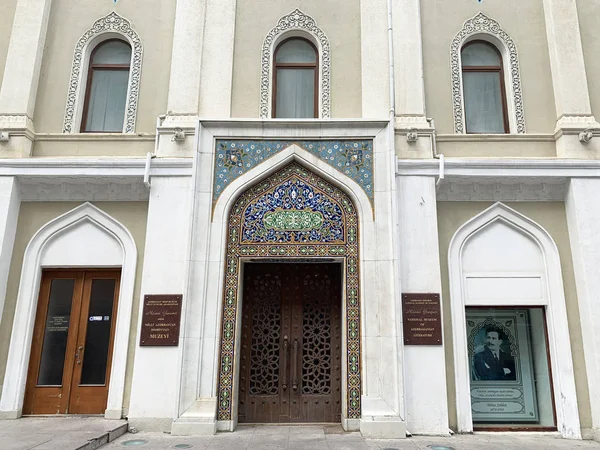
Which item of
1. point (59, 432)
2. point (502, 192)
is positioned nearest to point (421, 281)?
point (502, 192)

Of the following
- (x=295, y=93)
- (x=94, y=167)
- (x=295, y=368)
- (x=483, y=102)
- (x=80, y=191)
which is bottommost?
(x=295, y=368)

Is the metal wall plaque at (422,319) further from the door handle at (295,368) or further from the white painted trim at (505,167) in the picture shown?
the white painted trim at (505,167)

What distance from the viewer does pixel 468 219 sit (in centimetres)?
790

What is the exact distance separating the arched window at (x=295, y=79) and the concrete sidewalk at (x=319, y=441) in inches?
201

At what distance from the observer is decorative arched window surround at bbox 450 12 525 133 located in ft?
27.1

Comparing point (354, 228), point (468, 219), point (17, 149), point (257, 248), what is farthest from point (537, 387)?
point (17, 149)

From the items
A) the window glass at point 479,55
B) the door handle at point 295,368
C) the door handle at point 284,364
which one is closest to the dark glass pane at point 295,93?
the window glass at point 479,55

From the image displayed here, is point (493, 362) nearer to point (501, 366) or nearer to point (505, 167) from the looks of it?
point (501, 366)

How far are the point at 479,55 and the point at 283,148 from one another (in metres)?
4.10

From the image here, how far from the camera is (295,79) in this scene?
8.66 metres

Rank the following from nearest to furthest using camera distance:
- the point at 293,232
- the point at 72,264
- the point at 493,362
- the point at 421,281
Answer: the point at 421,281 < the point at 293,232 < the point at 493,362 < the point at 72,264

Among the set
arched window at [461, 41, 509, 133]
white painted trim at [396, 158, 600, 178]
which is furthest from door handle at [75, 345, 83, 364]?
arched window at [461, 41, 509, 133]

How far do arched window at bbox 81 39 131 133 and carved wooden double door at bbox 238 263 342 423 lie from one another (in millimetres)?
3694

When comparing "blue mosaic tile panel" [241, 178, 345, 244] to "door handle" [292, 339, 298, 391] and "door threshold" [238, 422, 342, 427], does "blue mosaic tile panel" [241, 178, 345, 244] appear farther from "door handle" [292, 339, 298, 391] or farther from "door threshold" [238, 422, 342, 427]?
"door threshold" [238, 422, 342, 427]
